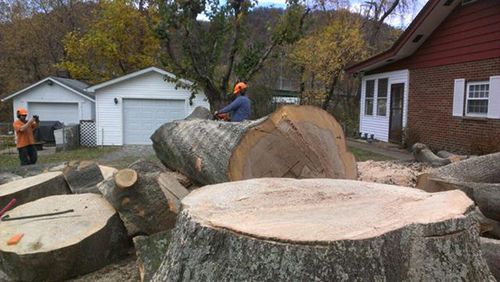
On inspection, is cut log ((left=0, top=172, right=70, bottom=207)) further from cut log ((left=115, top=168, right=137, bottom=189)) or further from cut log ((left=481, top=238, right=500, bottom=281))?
cut log ((left=481, top=238, right=500, bottom=281))

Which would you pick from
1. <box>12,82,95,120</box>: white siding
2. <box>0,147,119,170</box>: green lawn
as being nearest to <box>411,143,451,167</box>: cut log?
<box>0,147,119,170</box>: green lawn

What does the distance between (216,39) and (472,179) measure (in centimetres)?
1038

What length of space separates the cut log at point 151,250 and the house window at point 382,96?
15.3 m

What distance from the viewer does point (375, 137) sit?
60.7 ft

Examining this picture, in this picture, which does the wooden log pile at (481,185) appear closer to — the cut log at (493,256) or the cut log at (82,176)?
the cut log at (493,256)

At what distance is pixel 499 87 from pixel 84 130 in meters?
16.7

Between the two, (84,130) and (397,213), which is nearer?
(397,213)

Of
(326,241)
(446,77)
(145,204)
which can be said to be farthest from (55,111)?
(326,241)

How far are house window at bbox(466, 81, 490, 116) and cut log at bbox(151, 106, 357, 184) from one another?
31.0 ft

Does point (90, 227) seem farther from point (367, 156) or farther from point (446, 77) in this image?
point (446, 77)

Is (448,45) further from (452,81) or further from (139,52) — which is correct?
(139,52)

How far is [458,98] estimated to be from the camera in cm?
1322

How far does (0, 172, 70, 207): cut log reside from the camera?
216 inches

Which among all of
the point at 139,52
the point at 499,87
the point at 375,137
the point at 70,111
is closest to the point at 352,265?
the point at 499,87
